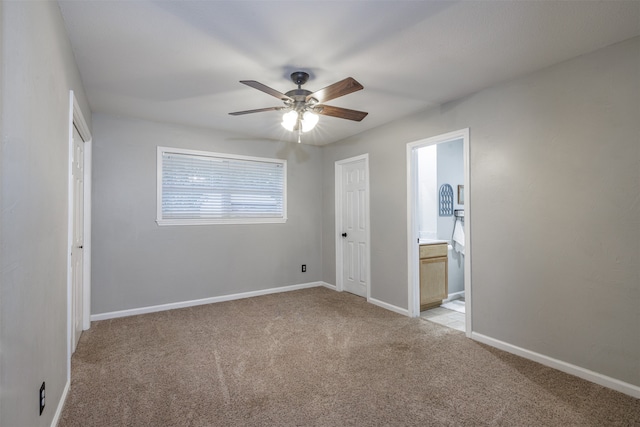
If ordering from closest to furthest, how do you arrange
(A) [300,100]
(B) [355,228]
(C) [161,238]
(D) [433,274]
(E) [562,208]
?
(E) [562,208]
(A) [300,100]
(C) [161,238]
(D) [433,274]
(B) [355,228]

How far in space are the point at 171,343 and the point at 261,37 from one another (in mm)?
2772

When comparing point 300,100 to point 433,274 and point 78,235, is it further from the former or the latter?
point 433,274

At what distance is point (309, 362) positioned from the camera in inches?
103

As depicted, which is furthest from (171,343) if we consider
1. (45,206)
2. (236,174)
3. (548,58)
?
(548,58)

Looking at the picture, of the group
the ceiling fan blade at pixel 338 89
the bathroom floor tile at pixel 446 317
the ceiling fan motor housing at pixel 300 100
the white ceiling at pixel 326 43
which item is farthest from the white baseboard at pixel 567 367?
the ceiling fan motor housing at pixel 300 100

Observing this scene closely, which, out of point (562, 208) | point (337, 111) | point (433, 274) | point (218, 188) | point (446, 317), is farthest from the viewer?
point (218, 188)

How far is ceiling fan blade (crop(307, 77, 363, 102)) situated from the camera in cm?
214

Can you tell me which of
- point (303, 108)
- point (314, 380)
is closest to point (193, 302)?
point (314, 380)

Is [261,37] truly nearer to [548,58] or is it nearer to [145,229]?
[548,58]

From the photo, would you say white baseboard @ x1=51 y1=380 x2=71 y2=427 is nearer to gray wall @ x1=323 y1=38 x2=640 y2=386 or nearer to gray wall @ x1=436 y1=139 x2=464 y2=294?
gray wall @ x1=323 y1=38 x2=640 y2=386

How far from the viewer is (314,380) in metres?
2.33

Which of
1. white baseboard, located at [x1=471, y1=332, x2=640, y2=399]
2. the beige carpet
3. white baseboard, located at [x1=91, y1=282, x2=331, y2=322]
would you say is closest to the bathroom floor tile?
the beige carpet

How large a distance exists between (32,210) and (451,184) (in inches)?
185

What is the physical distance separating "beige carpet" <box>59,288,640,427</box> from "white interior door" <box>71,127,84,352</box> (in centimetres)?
25
